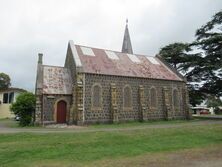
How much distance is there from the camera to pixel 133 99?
105 ft

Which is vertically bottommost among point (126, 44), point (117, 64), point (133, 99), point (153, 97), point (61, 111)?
point (61, 111)

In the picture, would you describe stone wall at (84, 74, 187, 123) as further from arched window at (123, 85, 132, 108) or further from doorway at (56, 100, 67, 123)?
doorway at (56, 100, 67, 123)

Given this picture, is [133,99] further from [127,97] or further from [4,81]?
[4,81]

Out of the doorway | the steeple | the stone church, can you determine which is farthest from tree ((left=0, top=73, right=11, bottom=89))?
the doorway

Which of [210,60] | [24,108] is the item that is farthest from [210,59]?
[24,108]

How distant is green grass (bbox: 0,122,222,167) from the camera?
10859mm

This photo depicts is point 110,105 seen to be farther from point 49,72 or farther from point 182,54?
point 182,54

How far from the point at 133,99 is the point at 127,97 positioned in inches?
33.6

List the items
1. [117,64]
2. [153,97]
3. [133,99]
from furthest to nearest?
[153,97] < [117,64] < [133,99]

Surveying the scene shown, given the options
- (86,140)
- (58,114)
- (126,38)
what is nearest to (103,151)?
(86,140)

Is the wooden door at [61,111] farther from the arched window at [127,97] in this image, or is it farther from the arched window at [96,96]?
the arched window at [127,97]

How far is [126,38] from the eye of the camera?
50.1m

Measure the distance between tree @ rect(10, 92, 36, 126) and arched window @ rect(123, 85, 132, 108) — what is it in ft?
33.7

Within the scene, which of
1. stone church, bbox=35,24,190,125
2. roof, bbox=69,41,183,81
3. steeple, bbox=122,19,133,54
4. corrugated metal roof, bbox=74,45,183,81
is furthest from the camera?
steeple, bbox=122,19,133,54
